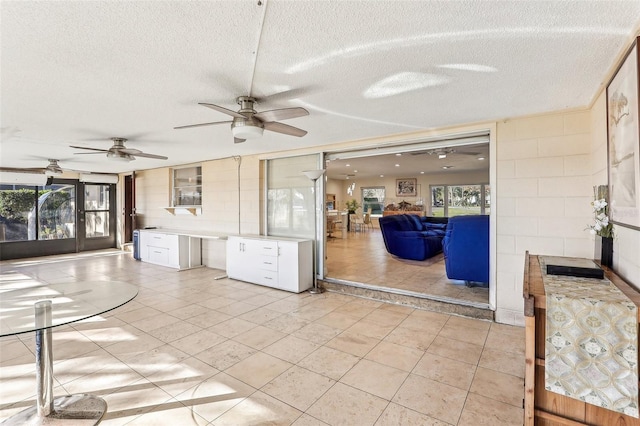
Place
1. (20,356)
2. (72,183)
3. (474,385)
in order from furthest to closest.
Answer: (72,183) < (20,356) < (474,385)

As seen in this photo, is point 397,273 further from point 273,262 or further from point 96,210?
point 96,210

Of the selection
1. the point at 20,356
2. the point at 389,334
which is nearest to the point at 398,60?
the point at 389,334

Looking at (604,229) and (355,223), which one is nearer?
(604,229)

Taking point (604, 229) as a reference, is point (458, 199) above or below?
above

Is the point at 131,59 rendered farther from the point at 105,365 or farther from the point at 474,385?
the point at 474,385

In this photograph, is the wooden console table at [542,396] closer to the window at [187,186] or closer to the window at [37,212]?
the window at [187,186]

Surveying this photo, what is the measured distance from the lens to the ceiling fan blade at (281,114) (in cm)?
231

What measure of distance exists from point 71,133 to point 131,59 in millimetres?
2757

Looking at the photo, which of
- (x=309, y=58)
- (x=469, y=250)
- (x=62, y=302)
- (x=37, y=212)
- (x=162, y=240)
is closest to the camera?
(x=309, y=58)

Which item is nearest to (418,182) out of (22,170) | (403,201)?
(403,201)

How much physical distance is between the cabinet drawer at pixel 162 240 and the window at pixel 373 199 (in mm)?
8716

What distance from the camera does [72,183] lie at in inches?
321

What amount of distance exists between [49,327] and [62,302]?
0.46 meters

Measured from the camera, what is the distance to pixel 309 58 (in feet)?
6.33
